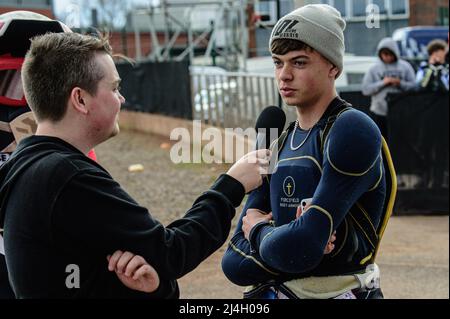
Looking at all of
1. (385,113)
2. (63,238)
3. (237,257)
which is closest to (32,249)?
(63,238)

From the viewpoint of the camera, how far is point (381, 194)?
2654mm

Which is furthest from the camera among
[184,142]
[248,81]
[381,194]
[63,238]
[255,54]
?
[255,54]

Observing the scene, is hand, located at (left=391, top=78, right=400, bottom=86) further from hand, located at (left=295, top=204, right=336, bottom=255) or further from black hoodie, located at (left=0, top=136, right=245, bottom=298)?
black hoodie, located at (left=0, top=136, right=245, bottom=298)

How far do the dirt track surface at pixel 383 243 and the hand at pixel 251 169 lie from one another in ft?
13.4

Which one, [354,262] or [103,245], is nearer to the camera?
[103,245]

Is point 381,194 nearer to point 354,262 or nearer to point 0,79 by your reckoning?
point 354,262

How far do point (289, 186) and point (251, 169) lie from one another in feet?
0.53

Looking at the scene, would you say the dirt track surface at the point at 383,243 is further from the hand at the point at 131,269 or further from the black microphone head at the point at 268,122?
the hand at the point at 131,269

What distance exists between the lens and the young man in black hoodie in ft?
7.27

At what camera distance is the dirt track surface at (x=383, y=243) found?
6.90 meters

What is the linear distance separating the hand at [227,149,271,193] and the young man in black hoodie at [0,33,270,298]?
→ 0.12m

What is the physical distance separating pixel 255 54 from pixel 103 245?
25337 millimetres

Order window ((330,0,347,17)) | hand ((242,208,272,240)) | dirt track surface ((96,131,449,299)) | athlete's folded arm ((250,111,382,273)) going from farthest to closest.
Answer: window ((330,0,347,17)) → dirt track surface ((96,131,449,299)) → hand ((242,208,272,240)) → athlete's folded arm ((250,111,382,273))

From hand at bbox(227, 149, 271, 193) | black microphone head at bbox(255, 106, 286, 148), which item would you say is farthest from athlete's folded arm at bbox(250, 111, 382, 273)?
black microphone head at bbox(255, 106, 286, 148)
